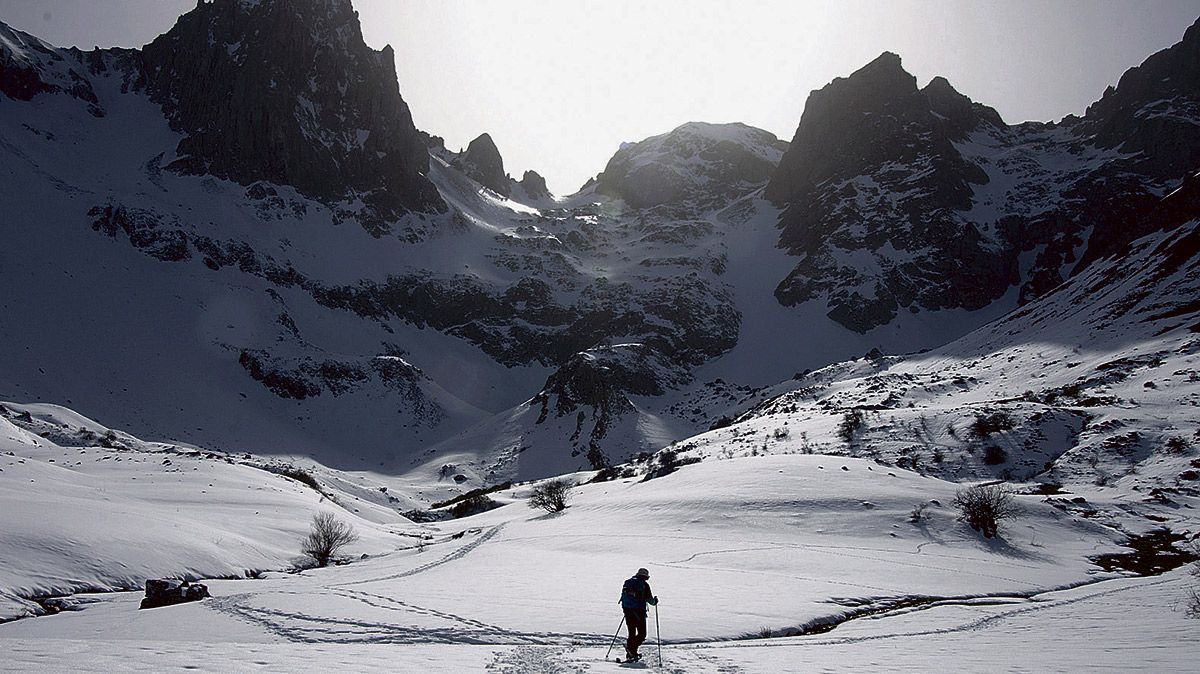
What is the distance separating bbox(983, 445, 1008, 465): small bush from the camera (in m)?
35.9

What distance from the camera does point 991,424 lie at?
127 feet

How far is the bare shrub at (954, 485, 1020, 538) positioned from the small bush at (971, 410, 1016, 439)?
1099 centimetres

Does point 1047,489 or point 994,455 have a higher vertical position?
point 994,455

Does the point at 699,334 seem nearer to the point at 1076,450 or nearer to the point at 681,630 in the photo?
the point at 1076,450

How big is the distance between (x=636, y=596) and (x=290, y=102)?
158791 mm

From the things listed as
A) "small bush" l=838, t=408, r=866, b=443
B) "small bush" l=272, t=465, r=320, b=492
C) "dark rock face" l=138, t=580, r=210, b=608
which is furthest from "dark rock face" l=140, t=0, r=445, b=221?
"dark rock face" l=138, t=580, r=210, b=608

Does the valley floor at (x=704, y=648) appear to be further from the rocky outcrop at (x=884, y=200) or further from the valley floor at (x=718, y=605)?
the rocky outcrop at (x=884, y=200)

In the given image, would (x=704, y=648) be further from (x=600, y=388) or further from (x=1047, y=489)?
(x=600, y=388)

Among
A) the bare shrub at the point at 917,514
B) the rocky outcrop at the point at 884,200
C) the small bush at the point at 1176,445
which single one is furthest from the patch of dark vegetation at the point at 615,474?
the rocky outcrop at the point at 884,200

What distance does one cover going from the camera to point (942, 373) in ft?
202

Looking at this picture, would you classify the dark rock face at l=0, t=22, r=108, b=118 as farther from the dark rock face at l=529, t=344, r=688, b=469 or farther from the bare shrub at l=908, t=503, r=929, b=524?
the bare shrub at l=908, t=503, r=929, b=524

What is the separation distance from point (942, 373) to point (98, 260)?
11188 centimetres

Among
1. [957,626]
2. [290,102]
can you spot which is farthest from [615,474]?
[290,102]

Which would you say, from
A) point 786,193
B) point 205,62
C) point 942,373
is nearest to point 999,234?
point 786,193
